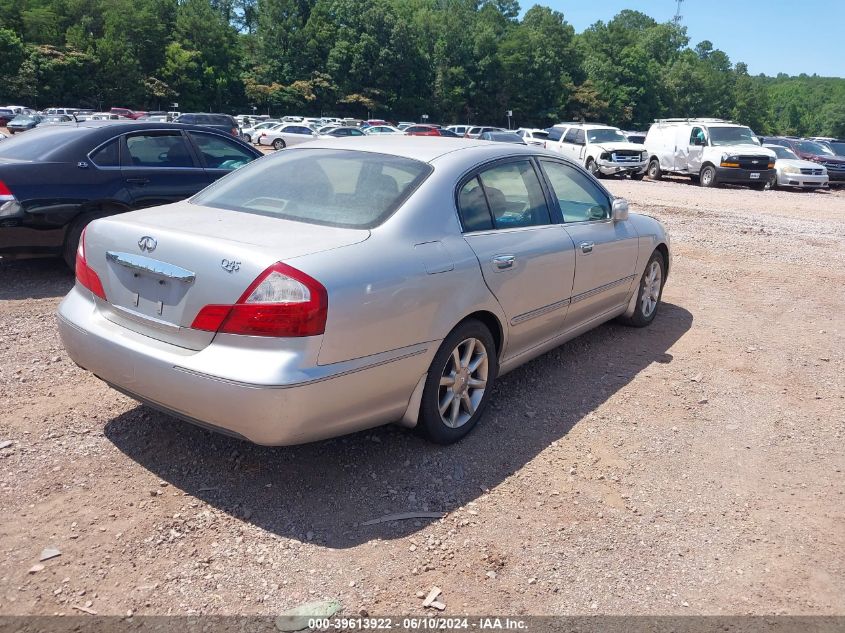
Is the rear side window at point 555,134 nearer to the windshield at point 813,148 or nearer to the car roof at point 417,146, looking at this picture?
the windshield at point 813,148

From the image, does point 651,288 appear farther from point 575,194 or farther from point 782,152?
point 782,152

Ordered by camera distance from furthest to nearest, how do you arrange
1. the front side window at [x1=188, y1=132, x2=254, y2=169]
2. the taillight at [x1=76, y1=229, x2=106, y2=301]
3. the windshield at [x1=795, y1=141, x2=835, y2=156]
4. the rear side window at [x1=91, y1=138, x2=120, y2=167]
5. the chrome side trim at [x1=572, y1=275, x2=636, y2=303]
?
the windshield at [x1=795, y1=141, x2=835, y2=156] < the front side window at [x1=188, y1=132, x2=254, y2=169] < the rear side window at [x1=91, y1=138, x2=120, y2=167] < the chrome side trim at [x1=572, y1=275, x2=636, y2=303] < the taillight at [x1=76, y1=229, x2=106, y2=301]

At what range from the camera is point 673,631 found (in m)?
2.69

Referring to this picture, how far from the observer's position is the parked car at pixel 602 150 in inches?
936

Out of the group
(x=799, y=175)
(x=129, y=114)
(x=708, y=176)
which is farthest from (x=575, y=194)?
(x=129, y=114)

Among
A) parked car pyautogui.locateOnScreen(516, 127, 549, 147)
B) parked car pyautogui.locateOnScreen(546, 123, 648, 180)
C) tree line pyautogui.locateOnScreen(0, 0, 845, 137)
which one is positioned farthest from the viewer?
tree line pyautogui.locateOnScreen(0, 0, 845, 137)

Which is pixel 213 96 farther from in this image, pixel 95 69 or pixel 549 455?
pixel 549 455

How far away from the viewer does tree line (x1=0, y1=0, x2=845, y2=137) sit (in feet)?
244

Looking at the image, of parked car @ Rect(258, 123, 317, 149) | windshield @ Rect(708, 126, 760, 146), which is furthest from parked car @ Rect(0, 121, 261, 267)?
parked car @ Rect(258, 123, 317, 149)

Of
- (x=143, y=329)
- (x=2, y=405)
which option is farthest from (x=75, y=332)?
Result: (x=2, y=405)

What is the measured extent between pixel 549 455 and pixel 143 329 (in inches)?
88.0

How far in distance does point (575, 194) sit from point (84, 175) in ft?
15.3

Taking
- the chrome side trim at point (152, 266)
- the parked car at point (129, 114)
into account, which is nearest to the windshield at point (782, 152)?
the chrome side trim at point (152, 266)

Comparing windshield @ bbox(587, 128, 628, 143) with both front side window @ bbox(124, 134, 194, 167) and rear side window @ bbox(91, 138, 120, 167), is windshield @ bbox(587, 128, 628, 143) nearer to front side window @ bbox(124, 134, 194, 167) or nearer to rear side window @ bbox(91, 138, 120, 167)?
front side window @ bbox(124, 134, 194, 167)
